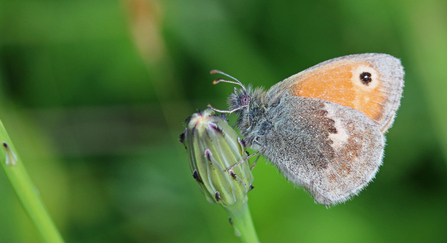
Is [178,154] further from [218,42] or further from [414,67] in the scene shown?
[414,67]

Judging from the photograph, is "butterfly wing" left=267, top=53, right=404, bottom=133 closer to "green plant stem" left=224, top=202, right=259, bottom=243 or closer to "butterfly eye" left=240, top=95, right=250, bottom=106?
"butterfly eye" left=240, top=95, right=250, bottom=106

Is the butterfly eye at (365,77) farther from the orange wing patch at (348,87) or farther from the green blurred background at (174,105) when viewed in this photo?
the green blurred background at (174,105)

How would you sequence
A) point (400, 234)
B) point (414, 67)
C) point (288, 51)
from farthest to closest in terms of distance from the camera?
1. point (288, 51)
2. point (414, 67)
3. point (400, 234)

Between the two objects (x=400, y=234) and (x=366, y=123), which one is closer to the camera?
(x=366, y=123)

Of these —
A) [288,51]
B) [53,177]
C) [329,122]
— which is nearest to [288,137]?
[329,122]

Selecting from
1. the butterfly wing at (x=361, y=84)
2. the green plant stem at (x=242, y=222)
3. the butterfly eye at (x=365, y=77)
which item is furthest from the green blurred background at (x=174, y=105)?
the green plant stem at (x=242, y=222)

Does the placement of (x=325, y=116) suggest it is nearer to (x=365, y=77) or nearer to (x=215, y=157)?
(x=365, y=77)

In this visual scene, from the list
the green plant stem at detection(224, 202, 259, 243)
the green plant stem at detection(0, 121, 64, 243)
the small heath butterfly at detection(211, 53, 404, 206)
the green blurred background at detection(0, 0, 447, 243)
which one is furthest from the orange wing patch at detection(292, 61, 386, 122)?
the green plant stem at detection(0, 121, 64, 243)
